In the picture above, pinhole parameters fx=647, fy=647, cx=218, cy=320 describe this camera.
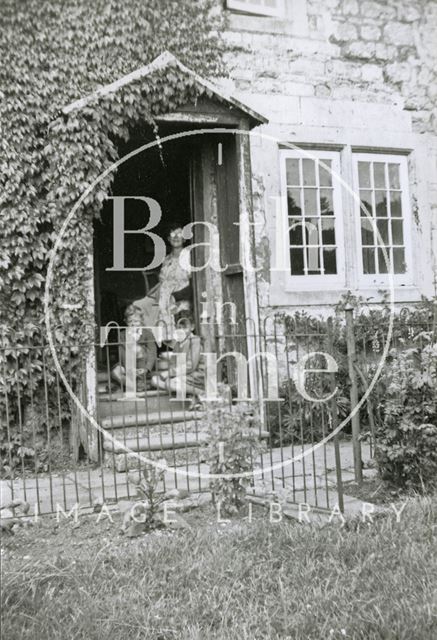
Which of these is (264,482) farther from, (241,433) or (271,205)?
(271,205)

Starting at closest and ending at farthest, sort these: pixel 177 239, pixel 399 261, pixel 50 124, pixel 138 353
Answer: pixel 50 124 → pixel 138 353 → pixel 177 239 → pixel 399 261

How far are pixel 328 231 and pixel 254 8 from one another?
9.74 ft

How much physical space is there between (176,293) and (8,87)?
311 centimetres

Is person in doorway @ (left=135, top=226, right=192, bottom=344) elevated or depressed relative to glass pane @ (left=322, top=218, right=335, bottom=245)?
depressed

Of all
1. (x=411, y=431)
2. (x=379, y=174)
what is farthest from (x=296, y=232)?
Answer: (x=411, y=431)

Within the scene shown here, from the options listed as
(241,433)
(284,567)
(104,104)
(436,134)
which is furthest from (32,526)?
(436,134)

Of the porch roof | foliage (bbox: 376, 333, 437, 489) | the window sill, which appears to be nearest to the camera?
foliage (bbox: 376, 333, 437, 489)

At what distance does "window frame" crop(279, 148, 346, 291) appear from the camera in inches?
327

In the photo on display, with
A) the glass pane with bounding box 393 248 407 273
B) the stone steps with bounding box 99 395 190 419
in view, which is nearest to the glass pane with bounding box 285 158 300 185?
the glass pane with bounding box 393 248 407 273

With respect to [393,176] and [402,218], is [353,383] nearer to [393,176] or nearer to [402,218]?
[402,218]

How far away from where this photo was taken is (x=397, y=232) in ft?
29.6

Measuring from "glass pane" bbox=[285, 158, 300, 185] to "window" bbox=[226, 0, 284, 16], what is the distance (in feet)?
6.09

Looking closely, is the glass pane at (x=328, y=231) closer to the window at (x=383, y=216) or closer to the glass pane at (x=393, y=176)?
the window at (x=383, y=216)

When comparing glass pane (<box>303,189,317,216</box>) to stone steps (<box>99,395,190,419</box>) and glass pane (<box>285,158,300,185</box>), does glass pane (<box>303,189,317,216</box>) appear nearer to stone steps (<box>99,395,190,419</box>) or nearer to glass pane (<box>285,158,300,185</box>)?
glass pane (<box>285,158,300,185</box>)
